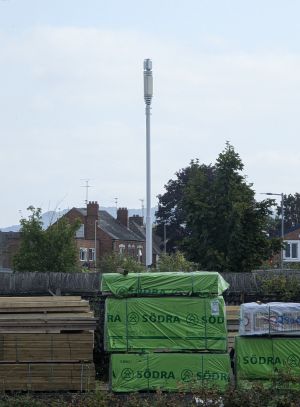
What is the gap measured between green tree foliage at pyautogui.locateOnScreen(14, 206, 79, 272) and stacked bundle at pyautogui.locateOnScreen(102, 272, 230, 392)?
19.0 meters

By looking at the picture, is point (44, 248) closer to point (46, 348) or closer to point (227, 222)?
point (227, 222)

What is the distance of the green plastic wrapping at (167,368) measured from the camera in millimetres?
16062

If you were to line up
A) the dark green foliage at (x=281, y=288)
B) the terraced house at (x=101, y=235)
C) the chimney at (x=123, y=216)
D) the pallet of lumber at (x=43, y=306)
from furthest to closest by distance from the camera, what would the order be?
the chimney at (x=123, y=216) < the terraced house at (x=101, y=235) < the dark green foliage at (x=281, y=288) < the pallet of lumber at (x=43, y=306)

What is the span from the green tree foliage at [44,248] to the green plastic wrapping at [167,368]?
19.1 meters

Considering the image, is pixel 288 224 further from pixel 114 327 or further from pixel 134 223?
Answer: pixel 114 327

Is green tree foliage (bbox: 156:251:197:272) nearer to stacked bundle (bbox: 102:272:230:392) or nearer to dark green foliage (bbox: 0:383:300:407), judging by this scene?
stacked bundle (bbox: 102:272:230:392)

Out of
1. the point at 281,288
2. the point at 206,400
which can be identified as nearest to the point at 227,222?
the point at 281,288

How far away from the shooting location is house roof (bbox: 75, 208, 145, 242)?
78188 mm

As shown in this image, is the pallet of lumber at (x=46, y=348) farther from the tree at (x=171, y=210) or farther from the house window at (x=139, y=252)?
the house window at (x=139, y=252)

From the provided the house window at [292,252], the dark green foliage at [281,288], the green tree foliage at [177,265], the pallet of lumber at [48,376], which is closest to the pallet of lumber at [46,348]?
the pallet of lumber at [48,376]

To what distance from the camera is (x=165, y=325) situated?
16203 mm

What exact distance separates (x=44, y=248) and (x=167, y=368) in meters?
20.1

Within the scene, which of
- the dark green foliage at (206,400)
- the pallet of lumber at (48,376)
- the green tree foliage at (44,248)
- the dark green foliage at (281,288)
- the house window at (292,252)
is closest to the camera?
the dark green foliage at (206,400)

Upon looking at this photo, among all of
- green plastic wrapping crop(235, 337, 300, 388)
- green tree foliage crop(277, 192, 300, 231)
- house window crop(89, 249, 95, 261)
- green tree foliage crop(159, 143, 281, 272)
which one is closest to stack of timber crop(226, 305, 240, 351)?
green plastic wrapping crop(235, 337, 300, 388)
